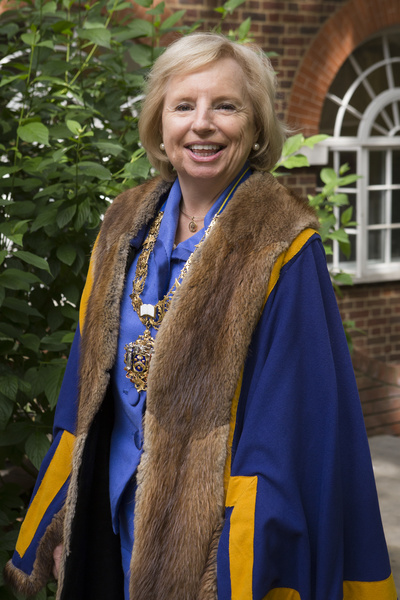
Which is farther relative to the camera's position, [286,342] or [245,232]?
[245,232]

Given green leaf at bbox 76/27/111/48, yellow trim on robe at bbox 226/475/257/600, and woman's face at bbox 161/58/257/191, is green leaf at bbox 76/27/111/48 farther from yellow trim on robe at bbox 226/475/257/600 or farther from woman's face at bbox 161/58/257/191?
yellow trim on robe at bbox 226/475/257/600

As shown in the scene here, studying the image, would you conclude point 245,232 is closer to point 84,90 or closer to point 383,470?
point 84,90

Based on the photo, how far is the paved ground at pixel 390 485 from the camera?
4305 mm

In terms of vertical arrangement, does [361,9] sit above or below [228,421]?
above

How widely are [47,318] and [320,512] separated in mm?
1476

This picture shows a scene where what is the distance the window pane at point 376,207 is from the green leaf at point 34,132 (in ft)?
18.4

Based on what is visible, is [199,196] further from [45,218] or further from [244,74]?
[45,218]

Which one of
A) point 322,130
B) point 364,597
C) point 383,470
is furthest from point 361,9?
point 364,597

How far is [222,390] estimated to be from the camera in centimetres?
149

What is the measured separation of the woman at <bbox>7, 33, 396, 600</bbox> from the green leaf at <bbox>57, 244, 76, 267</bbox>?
65 cm

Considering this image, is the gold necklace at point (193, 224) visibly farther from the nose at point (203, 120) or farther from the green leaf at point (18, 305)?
the green leaf at point (18, 305)

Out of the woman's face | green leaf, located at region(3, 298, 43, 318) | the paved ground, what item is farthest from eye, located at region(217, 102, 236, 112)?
the paved ground

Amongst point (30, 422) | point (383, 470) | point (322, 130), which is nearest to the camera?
point (30, 422)

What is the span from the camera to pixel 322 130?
684cm
